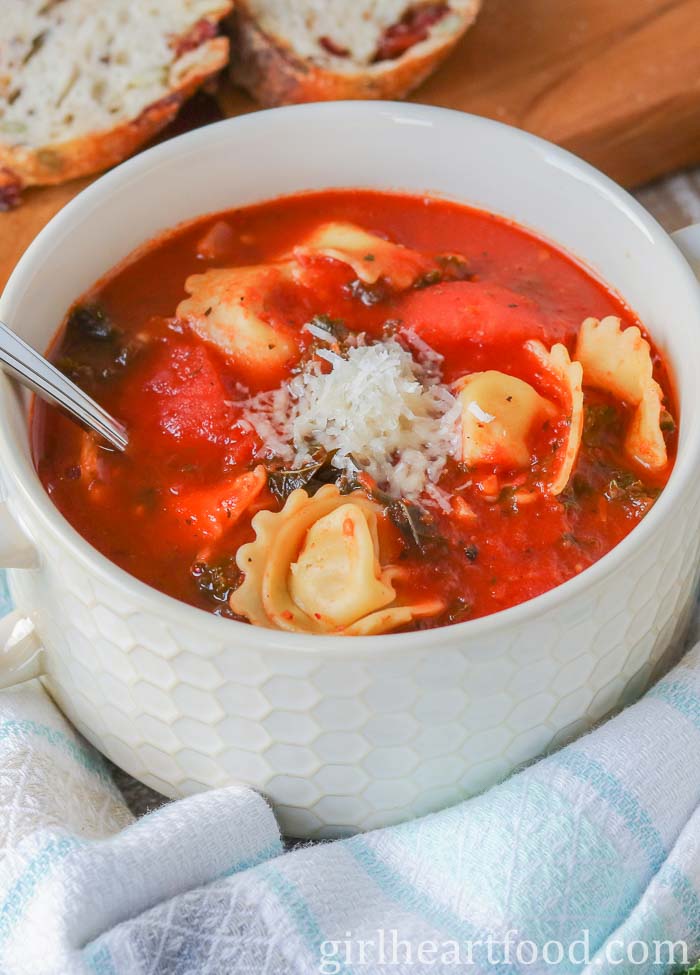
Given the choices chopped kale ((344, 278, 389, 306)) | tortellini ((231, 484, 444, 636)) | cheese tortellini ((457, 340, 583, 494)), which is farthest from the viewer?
chopped kale ((344, 278, 389, 306))

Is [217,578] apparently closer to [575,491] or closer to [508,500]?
[508,500]

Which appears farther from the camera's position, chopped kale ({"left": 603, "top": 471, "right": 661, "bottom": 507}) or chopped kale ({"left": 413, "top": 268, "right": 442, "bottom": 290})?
chopped kale ({"left": 413, "top": 268, "right": 442, "bottom": 290})

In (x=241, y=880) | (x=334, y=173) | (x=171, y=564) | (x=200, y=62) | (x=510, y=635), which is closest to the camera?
(x=510, y=635)

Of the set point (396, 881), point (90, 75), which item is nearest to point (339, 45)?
point (90, 75)

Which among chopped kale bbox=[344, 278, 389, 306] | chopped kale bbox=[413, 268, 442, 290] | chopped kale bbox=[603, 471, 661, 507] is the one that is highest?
chopped kale bbox=[603, 471, 661, 507]

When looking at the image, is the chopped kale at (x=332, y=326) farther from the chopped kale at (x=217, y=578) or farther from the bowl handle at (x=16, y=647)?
the bowl handle at (x=16, y=647)

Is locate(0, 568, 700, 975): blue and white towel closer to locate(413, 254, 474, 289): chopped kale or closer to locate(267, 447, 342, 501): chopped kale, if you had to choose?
locate(267, 447, 342, 501): chopped kale

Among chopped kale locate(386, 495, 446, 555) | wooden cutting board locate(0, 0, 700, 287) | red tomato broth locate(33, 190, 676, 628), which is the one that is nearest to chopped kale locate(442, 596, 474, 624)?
red tomato broth locate(33, 190, 676, 628)

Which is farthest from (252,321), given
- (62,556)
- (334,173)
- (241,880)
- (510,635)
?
(241,880)

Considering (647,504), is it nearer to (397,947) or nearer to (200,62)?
(397,947)
